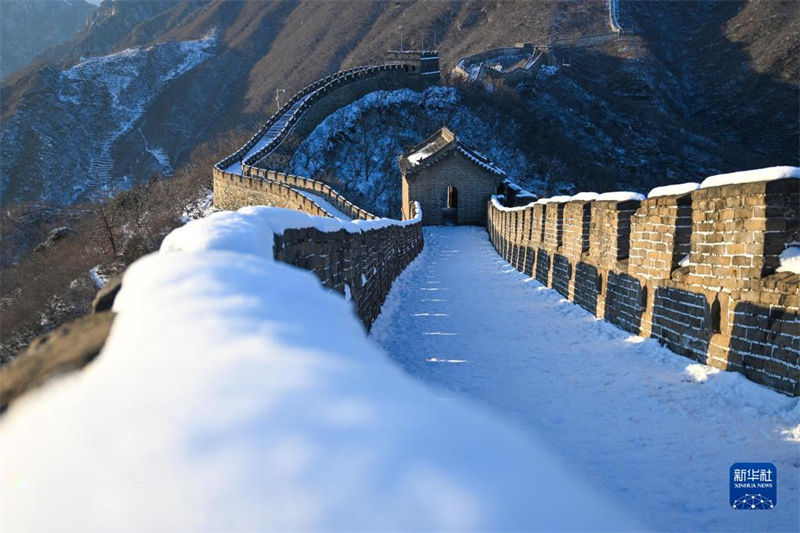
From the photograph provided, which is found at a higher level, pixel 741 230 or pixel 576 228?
pixel 741 230

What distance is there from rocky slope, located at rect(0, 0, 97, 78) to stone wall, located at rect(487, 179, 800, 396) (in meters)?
195

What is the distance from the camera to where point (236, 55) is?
337 ft

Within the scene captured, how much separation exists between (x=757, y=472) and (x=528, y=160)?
163ft

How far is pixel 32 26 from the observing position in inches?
6718

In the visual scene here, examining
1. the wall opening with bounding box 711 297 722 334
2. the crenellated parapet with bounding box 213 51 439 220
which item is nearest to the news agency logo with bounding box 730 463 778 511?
the wall opening with bounding box 711 297 722 334

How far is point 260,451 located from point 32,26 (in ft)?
741

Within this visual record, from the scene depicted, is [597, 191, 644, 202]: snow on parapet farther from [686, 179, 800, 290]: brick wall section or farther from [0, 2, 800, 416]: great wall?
[686, 179, 800, 290]: brick wall section

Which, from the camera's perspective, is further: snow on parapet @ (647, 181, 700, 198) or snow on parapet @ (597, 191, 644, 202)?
snow on parapet @ (597, 191, 644, 202)

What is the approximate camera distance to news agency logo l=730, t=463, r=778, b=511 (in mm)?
2951

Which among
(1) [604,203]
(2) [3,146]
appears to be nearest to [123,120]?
(2) [3,146]

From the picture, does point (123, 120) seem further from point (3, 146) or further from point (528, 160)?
point (528, 160)

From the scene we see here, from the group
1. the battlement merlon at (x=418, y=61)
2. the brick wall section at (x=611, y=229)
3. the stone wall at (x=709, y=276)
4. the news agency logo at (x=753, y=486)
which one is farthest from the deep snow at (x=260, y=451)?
the battlement merlon at (x=418, y=61)

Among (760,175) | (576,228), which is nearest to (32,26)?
(576,228)

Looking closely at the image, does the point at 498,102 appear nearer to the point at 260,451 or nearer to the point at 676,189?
the point at 676,189
